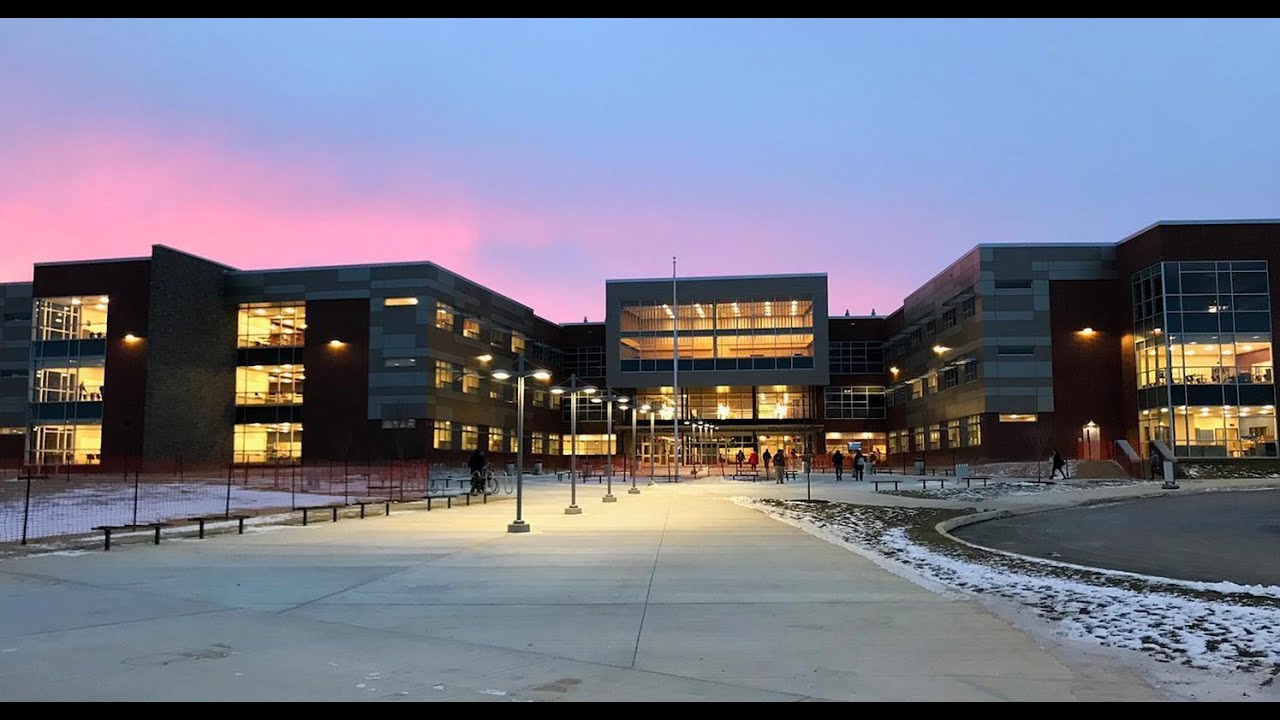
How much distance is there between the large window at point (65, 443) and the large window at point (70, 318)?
637cm

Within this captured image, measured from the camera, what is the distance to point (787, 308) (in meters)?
90.5

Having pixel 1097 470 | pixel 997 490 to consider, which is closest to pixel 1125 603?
pixel 997 490

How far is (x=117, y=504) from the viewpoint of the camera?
1157 inches

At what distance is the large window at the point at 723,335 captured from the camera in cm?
9050

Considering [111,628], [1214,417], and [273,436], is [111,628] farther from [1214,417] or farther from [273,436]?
[273,436]

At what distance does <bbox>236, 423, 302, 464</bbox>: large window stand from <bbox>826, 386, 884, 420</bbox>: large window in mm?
51770

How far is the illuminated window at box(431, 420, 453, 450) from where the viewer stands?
236 ft

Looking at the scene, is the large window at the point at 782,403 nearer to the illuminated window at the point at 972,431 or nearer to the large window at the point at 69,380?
the illuminated window at the point at 972,431

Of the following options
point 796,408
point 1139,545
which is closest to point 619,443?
point 796,408

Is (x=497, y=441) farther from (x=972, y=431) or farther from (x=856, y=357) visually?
(x=972, y=431)

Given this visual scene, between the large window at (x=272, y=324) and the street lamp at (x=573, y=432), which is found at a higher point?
the large window at (x=272, y=324)

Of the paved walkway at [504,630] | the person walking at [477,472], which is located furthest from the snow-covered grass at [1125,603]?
the person walking at [477,472]

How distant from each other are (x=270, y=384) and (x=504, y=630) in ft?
238
